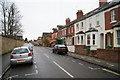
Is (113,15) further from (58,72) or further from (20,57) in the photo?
A: (20,57)

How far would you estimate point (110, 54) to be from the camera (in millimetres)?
10172

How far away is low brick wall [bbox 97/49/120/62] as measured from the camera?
9383mm

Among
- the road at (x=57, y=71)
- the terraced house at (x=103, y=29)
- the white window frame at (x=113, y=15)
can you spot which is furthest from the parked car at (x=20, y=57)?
the white window frame at (x=113, y=15)

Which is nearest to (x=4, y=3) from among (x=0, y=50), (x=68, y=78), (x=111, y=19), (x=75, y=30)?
(x=0, y=50)

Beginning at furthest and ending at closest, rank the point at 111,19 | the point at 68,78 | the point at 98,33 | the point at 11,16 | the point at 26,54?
1. the point at 11,16
2. the point at 98,33
3. the point at 111,19
4. the point at 26,54
5. the point at 68,78

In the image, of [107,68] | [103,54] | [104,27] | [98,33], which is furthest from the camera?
[98,33]

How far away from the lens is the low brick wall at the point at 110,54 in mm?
9383

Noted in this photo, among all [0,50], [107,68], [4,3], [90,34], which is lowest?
[107,68]

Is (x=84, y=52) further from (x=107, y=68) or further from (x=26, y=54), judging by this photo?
(x=26, y=54)

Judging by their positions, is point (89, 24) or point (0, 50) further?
point (89, 24)

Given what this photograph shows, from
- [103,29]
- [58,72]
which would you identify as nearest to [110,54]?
[103,29]

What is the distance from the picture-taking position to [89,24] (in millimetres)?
18891

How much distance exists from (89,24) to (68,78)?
49.9ft

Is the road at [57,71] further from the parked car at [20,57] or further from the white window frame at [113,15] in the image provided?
the white window frame at [113,15]
